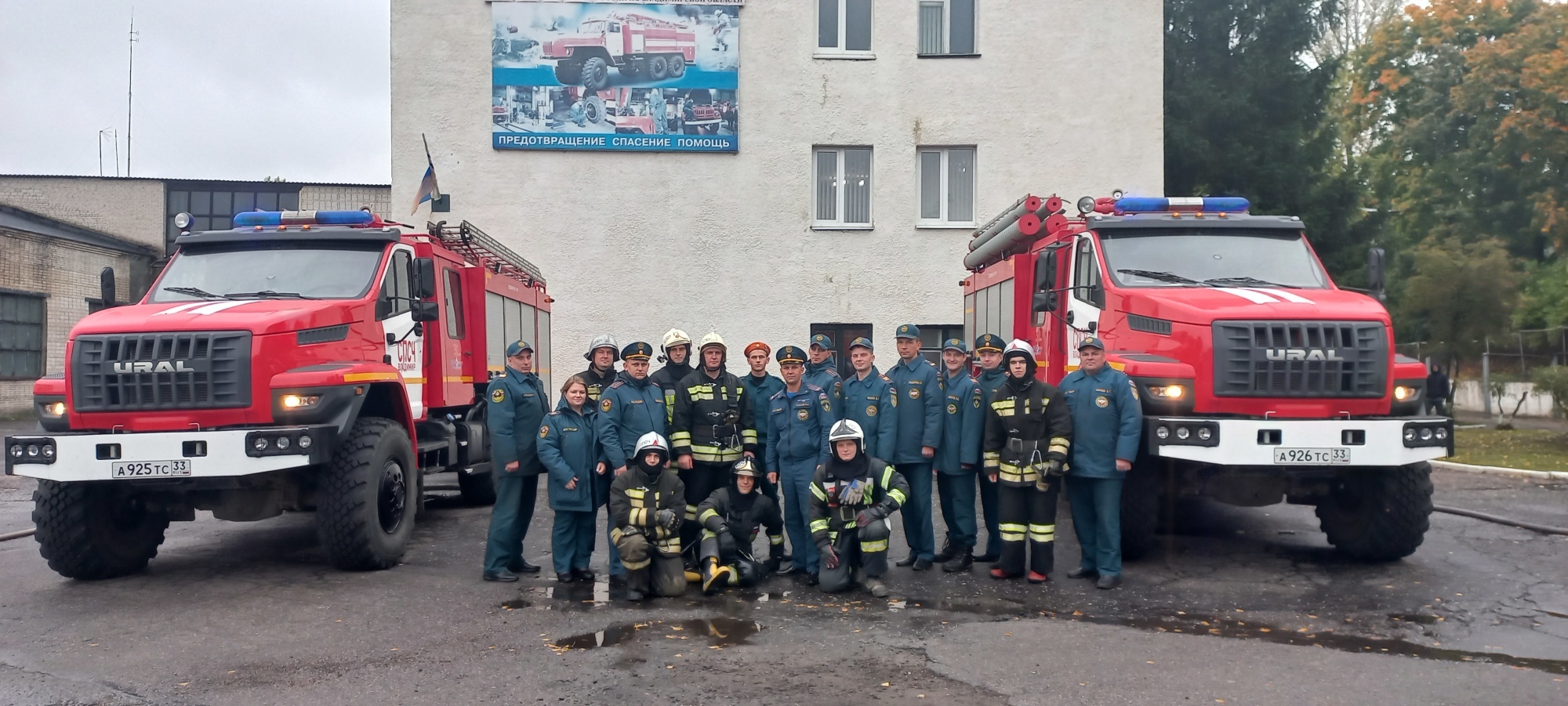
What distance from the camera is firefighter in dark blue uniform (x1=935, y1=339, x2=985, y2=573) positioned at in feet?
29.2

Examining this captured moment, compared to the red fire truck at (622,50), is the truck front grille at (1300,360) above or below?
below

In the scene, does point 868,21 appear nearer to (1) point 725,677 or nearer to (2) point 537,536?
(2) point 537,536

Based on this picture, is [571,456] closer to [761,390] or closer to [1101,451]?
[761,390]

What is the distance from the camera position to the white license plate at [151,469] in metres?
7.93

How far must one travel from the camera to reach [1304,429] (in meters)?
8.12

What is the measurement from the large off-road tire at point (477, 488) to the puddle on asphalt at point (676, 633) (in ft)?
20.4

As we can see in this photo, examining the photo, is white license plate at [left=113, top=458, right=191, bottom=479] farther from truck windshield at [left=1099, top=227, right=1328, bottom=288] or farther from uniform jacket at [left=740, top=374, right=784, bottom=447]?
truck windshield at [left=1099, top=227, right=1328, bottom=288]

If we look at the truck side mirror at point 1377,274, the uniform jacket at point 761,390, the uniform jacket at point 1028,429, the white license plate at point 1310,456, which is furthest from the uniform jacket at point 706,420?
the truck side mirror at point 1377,274

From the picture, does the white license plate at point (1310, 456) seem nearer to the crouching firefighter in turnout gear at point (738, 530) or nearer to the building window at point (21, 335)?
the crouching firefighter in turnout gear at point (738, 530)

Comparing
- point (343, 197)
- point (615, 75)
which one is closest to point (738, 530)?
point (615, 75)

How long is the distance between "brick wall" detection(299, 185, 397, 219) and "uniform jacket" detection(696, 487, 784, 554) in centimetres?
2267

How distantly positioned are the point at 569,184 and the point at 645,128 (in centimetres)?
147

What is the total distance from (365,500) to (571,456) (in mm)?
1445

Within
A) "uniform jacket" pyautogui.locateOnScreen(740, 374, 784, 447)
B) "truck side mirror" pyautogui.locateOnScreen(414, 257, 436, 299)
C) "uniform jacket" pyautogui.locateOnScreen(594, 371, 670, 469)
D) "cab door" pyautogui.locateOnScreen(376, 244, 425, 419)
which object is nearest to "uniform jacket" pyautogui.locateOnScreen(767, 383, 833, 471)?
"uniform jacket" pyautogui.locateOnScreen(740, 374, 784, 447)
